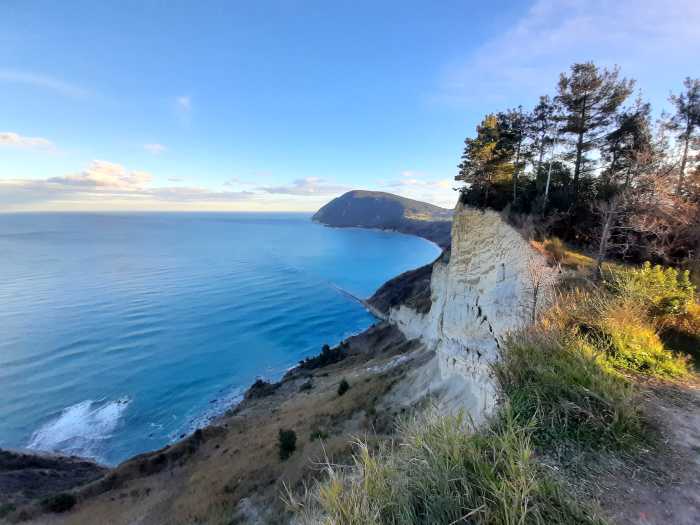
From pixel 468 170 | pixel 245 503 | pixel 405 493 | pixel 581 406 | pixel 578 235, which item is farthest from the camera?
pixel 468 170

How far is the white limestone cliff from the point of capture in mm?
12805

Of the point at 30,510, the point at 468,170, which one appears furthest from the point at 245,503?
the point at 468,170

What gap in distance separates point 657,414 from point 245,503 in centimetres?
1164

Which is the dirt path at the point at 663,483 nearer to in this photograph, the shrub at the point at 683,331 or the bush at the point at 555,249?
the shrub at the point at 683,331

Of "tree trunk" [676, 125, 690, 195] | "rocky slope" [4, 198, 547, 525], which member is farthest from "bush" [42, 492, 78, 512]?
"tree trunk" [676, 125, 690, 195]

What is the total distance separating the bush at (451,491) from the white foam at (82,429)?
32.7m

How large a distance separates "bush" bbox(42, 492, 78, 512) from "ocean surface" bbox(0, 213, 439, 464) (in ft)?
28.9

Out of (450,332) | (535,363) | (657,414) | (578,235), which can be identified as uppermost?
(578,235)

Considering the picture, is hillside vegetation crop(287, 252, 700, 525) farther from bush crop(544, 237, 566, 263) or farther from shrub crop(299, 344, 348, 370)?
shrub crop(299, 344, 348, 370)

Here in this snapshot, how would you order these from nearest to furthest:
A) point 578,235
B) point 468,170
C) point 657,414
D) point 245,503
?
point 657,414 < point 245,503 < point 578,235 < point 468,170

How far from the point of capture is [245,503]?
10406mm

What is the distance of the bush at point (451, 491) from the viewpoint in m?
2.21

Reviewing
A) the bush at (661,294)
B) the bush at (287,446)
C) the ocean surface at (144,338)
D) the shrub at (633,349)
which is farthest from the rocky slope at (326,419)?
the ocean surface at (144,338)

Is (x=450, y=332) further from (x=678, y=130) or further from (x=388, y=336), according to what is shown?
(x=388, y=336)
